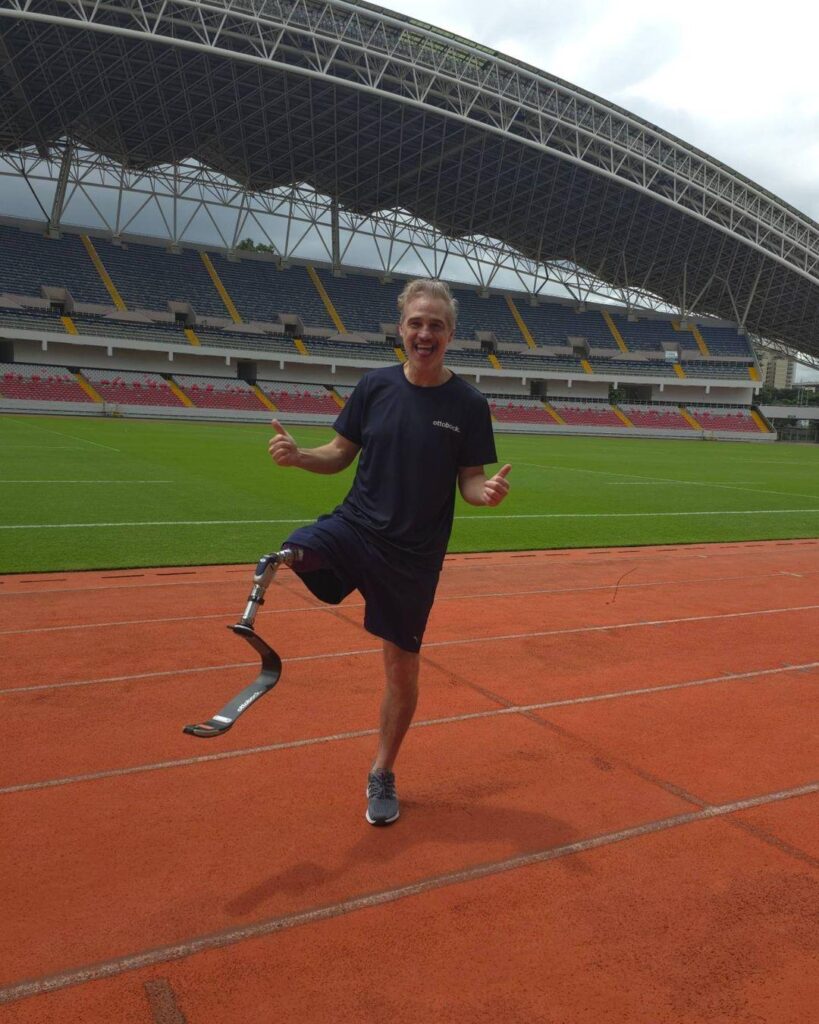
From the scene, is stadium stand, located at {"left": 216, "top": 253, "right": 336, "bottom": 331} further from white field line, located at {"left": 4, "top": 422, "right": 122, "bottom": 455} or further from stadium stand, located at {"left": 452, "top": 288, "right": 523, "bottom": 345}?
white field line, located at {"left": 4, "top": 422, "right": 122, "bottom": 455}

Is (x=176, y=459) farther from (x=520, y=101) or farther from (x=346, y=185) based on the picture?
(x=346, y=185)

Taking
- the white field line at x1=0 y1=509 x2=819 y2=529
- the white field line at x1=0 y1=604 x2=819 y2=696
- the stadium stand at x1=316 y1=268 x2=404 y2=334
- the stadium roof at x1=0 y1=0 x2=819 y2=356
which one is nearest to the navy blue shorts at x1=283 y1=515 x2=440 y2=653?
the white field line at x1=0 y1=604 x2=819 y2=696

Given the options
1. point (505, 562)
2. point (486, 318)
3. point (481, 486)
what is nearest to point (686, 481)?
point (505, 562)

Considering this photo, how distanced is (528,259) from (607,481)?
45382 millimetres

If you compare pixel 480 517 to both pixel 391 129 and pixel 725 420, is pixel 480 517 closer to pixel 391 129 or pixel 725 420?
pixel 391 129

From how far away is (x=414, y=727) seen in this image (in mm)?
4758

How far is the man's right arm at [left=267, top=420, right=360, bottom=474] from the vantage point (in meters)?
3.59

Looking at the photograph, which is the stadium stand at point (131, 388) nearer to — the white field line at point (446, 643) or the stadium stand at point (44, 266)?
the stadium stand at point (44, 266)

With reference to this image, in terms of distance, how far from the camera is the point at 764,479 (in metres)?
24.8

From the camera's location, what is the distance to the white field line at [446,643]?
5346mm

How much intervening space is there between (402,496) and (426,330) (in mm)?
734

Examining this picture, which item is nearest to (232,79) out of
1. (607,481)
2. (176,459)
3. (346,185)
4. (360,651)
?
(346,185)

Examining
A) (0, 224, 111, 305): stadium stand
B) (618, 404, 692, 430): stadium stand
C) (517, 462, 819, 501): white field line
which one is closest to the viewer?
(517, 462, 819, 501): white field line

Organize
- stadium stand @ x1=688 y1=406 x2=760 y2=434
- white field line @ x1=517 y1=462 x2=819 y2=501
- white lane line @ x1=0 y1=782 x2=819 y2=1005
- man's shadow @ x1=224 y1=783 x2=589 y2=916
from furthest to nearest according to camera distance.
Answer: stadium stand @ x1=688 y1=406 x2=760 y2=434
white field line @ x1=517 y1=462 x2=819 y2=501
man's shadow @ x1=224 y1=783 x2=589 y2=916
white lane line @ x1=0 y1=782 x2=819 y2=1005
